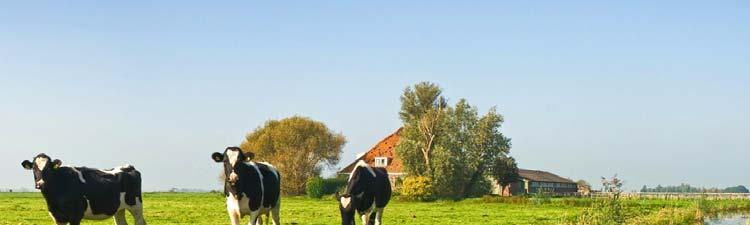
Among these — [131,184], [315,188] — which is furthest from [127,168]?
[315,188]

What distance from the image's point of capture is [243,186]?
64.1 ft

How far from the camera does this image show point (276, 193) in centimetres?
2114

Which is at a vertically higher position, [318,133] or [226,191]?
[318,133]

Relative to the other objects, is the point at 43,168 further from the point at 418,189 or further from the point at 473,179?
the point at 473,179

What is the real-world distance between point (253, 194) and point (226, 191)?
0.76 meters

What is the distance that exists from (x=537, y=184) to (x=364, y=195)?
303ft

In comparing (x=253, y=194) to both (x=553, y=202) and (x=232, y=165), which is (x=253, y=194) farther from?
(x=553, y=202)

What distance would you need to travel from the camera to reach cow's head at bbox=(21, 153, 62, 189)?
18.6m

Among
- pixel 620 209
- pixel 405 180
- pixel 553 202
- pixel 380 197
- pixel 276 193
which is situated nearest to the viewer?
pixel 276 193

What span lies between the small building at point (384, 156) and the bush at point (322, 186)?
36.9 feet

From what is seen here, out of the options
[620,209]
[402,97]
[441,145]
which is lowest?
[620,209]

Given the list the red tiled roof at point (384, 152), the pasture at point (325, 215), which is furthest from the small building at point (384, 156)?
the pasture at point (325, 215)

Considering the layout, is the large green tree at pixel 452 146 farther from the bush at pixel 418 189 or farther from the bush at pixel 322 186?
the bush at pixel 322 186

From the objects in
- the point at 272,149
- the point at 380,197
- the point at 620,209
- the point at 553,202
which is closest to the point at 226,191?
the point at 380,197
